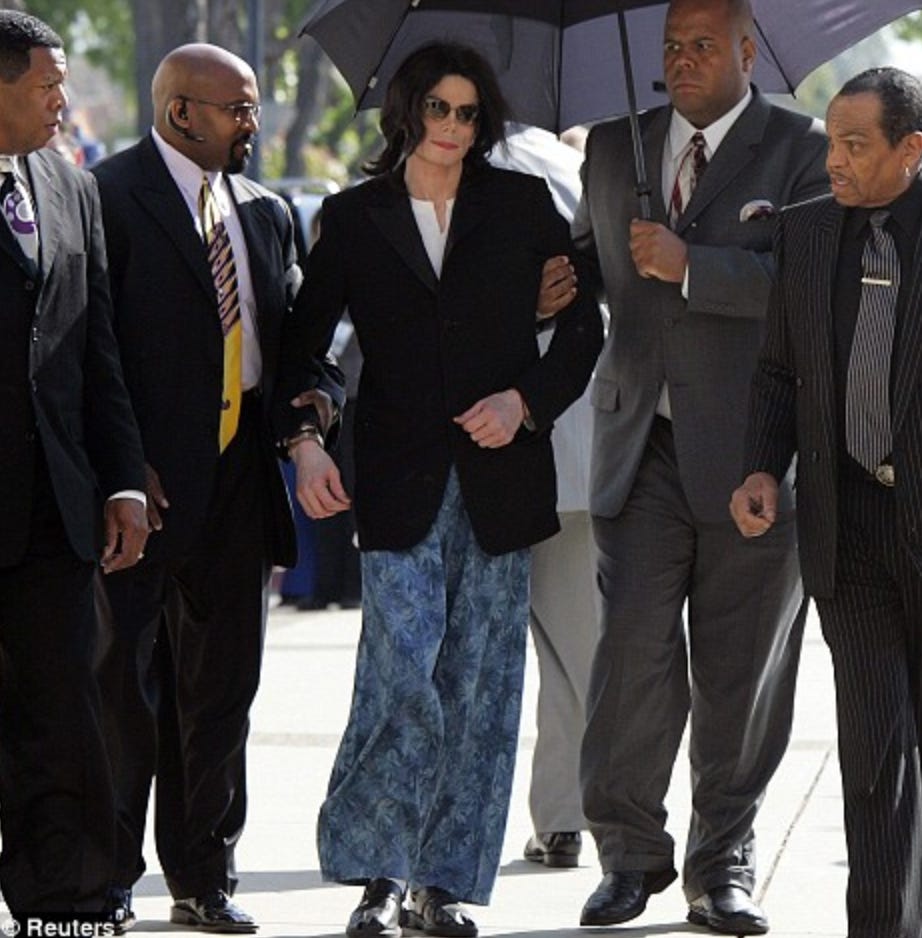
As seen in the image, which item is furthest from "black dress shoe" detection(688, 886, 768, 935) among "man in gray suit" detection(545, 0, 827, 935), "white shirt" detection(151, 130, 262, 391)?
"white shirt" detection(151, 130, 262, 391)

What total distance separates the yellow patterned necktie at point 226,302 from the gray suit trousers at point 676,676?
996mm

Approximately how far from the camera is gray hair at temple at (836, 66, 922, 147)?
6168 millimetres

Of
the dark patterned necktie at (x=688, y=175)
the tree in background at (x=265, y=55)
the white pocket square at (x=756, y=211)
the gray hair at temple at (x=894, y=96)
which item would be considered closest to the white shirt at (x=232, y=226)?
the dark patterned necktie at (x=688, y=175)

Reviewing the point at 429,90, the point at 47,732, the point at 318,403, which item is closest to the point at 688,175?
the point at 429,90

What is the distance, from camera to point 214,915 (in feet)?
22.8

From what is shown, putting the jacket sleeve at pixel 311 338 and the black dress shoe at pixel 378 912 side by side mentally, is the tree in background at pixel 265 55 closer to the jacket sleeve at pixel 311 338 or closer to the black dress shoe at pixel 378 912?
the jacket sleeve at pixel 311 338

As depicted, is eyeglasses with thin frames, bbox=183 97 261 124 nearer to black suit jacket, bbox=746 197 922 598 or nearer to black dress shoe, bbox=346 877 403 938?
black suit jacket, bbox=746 197 922 598

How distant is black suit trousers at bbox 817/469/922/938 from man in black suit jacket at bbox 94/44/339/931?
1.40 meters

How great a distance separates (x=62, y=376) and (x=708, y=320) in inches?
67.1

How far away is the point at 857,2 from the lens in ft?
23.1

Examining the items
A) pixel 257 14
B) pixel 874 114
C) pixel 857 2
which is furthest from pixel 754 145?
pixel 257 14

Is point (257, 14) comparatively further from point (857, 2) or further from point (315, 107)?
point (315, 107)

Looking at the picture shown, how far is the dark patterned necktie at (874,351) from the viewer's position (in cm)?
616

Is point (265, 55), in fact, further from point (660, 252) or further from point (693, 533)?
point (660, 252)
